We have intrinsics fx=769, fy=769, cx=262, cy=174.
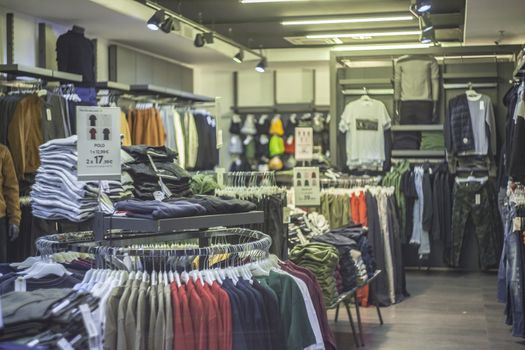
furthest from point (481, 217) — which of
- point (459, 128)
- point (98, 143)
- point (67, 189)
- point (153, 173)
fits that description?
point (98, 143)

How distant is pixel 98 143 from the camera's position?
371cm

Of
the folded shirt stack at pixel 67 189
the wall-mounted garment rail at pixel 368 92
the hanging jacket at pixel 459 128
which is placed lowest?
the folded shirt stack at pixel 67 189

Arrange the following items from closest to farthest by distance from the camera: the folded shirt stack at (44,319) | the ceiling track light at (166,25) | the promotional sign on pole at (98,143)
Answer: the folded shirt stack at (44,319)
the promotional sign on pole at (98,143)
the ceiling track light at (166,25)

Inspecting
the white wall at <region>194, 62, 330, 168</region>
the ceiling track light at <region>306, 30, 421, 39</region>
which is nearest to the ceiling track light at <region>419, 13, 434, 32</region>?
the ceiling track light at <region>306, 30, 421, 39</region>

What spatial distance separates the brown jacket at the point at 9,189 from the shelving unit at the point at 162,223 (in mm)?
2780

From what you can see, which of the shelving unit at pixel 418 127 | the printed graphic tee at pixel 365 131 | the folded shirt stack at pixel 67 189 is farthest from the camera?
the shelving unit at pixel 418 127

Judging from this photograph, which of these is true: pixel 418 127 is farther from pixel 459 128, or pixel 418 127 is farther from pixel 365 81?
pixel 365 81

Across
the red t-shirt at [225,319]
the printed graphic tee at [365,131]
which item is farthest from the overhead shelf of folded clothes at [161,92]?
the red t-shirt at [225,319]

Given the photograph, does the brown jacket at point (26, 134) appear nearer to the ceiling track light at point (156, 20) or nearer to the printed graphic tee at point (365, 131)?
the ceiling track light at point (156, 20)

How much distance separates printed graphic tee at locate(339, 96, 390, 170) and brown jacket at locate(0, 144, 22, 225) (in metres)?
5.06

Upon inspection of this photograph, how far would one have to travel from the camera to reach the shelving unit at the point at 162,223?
3250mm

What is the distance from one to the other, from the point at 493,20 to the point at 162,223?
6423mm

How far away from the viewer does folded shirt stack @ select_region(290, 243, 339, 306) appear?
5.38m

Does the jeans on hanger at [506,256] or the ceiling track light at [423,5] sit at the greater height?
the ceiling track light at [423,5]
